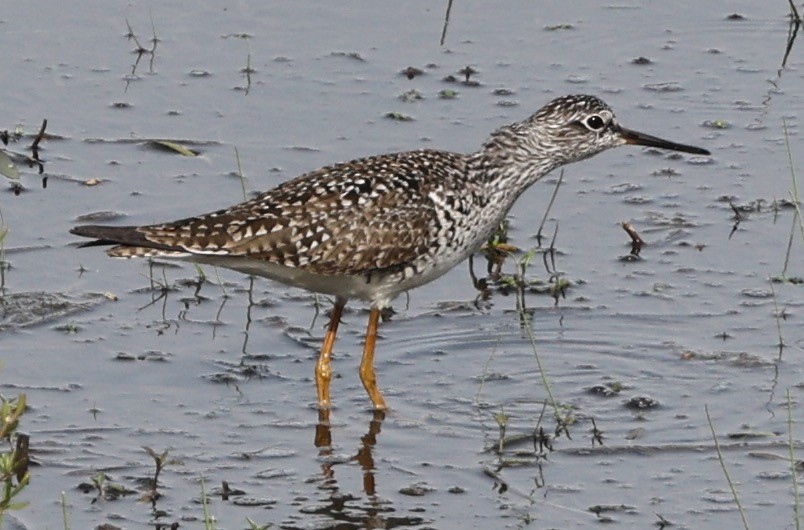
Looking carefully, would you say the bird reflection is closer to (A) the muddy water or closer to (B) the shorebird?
(A) the muddy water

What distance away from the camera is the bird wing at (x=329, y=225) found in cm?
909

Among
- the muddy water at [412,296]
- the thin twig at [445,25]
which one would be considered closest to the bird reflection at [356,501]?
the muddy water at [412,296]

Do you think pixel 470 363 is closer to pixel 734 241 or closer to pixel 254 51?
pixel 734 241

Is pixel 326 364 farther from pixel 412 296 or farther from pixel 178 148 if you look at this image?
pixel 178 148

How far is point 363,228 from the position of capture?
30.5 feet

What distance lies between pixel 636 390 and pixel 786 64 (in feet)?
16.4

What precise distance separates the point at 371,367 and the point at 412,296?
1.35 meters

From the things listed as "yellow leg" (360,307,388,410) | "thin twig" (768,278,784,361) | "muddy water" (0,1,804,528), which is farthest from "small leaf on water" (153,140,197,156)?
"thin twig" (768,278,784,361)

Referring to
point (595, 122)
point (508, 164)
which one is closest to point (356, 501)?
point (508, 164)

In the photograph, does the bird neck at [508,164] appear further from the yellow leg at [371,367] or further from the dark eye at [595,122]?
the yellow leg at [371,367]

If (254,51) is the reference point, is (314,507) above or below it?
below

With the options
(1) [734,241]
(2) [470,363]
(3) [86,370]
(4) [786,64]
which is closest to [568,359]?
(2) [470,363]

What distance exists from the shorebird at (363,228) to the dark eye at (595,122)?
0.35 meters

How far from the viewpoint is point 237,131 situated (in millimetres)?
12625
